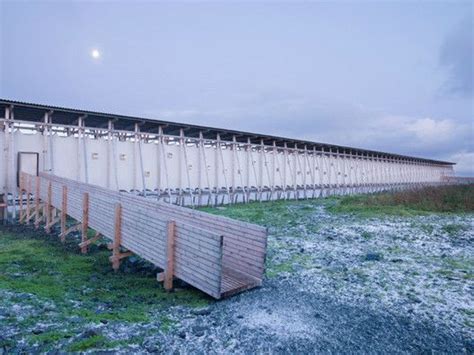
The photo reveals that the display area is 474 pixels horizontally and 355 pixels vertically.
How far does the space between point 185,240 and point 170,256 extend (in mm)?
587

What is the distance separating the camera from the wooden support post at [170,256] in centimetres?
705

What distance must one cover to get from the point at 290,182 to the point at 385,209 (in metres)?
13.2

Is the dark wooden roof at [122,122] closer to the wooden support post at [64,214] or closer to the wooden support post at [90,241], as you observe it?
the wooden support post at [64,214]

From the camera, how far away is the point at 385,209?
19.3 meters

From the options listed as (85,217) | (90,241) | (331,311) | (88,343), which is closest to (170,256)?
(88,343)

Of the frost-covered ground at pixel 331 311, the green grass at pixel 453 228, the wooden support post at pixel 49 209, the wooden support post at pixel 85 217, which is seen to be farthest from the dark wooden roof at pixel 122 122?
the green grass at pixel 453 228

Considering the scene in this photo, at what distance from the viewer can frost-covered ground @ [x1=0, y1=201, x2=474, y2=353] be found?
5.03 meters

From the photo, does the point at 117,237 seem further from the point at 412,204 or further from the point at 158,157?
the point at 412,204

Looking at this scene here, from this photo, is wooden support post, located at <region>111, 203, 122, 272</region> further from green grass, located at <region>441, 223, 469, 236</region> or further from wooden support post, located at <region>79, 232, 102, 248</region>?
green grass, located at <region>441, 223, 469, 236</region>

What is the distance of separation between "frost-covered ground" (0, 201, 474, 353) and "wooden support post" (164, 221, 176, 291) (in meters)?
0.88

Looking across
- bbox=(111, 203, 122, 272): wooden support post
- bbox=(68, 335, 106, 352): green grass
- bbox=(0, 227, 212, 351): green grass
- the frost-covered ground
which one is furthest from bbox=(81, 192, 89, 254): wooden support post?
bbox=(68, 335, 106, 352): green grass

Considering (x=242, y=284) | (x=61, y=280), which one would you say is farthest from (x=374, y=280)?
(x=61, y=280)

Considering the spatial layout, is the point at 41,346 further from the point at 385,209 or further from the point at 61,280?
the point at 385,209

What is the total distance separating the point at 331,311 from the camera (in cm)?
625
